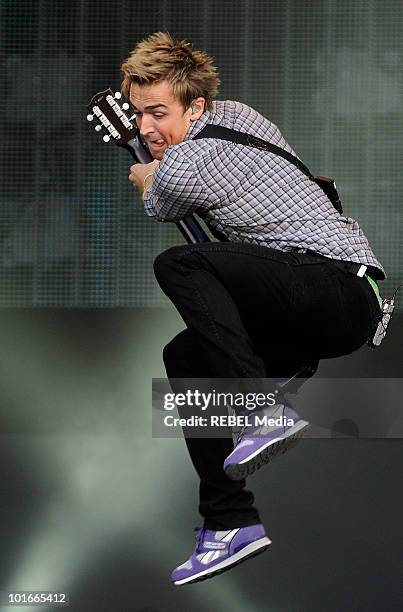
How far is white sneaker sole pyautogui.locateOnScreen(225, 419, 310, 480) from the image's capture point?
2.38 metres

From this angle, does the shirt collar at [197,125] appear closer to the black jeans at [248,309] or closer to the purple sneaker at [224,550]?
the black jeans at [248,309]

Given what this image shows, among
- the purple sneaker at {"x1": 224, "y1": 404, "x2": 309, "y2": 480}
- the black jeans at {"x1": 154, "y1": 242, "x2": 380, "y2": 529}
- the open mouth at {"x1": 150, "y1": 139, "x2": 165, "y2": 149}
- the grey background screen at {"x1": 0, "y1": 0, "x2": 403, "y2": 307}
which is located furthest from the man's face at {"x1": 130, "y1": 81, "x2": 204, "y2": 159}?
the grey background screen at {"x1": 0, "y1": 0, "x2": 403, "y2": 307}

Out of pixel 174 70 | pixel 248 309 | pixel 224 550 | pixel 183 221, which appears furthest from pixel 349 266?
pixel 224 550

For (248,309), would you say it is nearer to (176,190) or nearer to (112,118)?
(176,190)

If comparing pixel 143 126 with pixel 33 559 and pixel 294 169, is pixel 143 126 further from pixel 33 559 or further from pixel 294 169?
pixel 33 559

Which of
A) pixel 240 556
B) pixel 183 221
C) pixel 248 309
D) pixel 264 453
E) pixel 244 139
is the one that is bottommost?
pixel 240 556

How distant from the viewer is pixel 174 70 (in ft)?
8.60

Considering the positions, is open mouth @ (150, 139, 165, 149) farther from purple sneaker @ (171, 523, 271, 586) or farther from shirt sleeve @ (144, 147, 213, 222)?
purple sneaker @ (171, 523, 271, 586)

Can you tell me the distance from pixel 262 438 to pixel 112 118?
84 centimetres

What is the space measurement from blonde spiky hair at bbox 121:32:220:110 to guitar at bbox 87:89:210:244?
5.2 inches

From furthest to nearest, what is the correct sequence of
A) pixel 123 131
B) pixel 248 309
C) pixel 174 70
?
pixel 123 131
pixel 174 70
pixel 248 309

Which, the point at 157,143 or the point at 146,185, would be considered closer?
the point at 146,185

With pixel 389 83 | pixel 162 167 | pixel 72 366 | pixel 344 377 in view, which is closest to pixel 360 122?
pixel 389 83

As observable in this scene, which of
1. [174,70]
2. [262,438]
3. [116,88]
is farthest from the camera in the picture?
[116,88]
